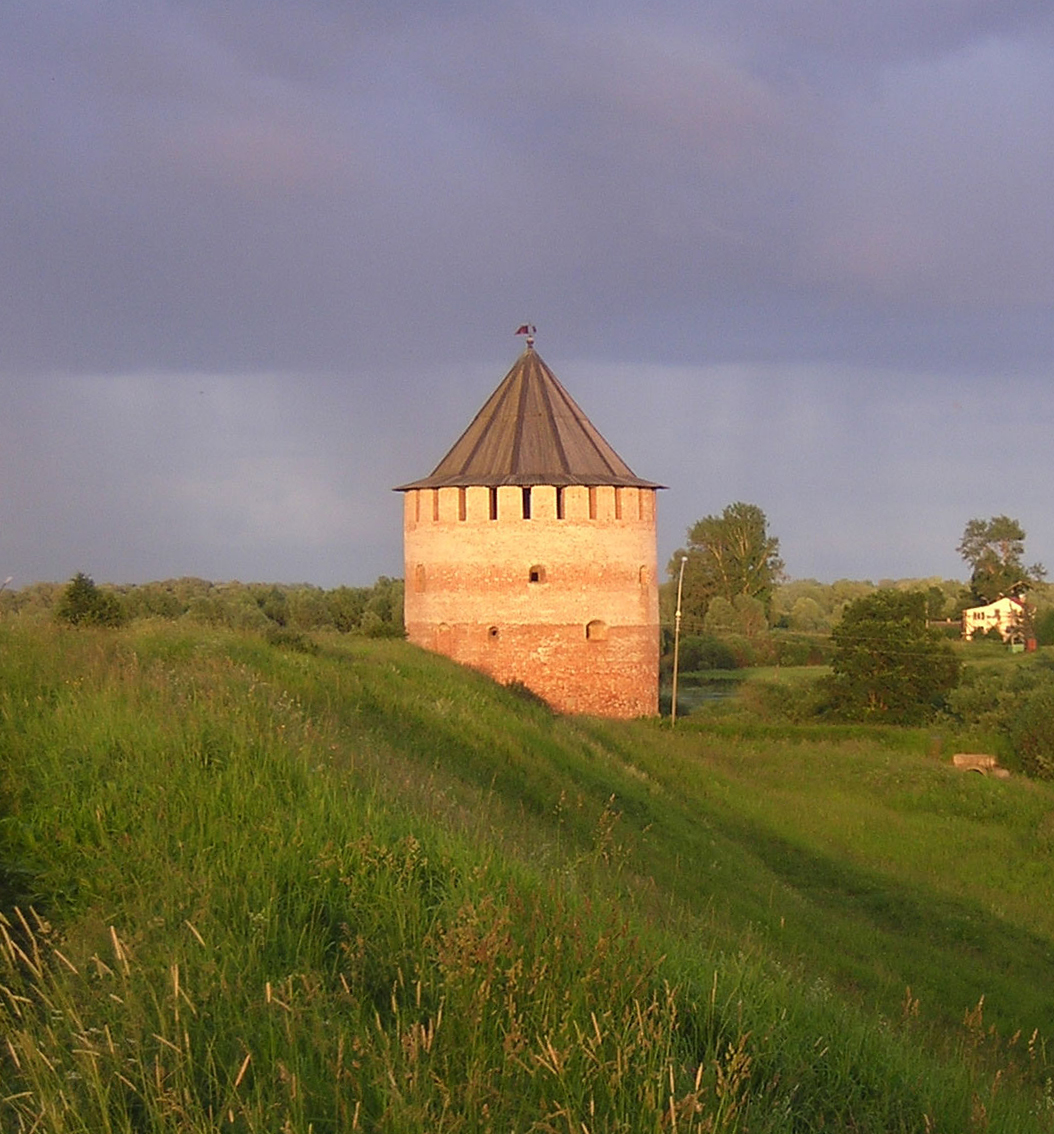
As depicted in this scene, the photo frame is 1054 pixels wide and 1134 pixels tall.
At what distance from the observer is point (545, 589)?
23.7 m

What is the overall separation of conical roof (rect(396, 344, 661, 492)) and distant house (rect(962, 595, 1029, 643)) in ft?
112

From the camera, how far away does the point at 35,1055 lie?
2.82 meters

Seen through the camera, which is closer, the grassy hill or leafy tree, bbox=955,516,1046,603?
the grassy hill

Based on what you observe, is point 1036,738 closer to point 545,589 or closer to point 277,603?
point 545,589

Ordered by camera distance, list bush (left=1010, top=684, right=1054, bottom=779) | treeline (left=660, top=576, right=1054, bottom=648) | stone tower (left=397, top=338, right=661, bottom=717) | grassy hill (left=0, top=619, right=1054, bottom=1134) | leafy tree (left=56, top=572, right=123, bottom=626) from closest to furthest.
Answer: grassy hill (left=0, top=619, right=1054, bottom=1134), leafy tree (left=56, top=572, right=123, bottom=626), bush (left=1010, top=684, right=1054, bottom=779), stone tower (left=397, top=338, right=661, bottom=717), treeline (left=660, top=576, right=1054, bottom=648)

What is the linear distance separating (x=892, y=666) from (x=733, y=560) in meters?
25.3

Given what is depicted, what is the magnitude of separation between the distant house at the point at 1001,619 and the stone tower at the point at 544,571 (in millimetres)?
34358

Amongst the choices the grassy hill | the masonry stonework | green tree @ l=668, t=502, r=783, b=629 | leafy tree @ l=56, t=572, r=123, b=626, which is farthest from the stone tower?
green tree @ l=668, t=502, r=783, b=629

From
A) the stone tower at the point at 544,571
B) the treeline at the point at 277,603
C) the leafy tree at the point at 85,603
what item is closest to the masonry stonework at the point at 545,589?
the stone tower at the point at 544,571

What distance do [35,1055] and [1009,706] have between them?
91.0 feet

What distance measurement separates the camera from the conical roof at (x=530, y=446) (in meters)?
24.2

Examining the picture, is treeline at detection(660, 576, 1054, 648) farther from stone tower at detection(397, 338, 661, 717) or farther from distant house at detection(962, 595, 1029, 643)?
stone tower at detection(397, 338, 661, 717)

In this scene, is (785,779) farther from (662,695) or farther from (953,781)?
(662,695)

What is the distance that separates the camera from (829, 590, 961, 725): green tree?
32.1 meters
